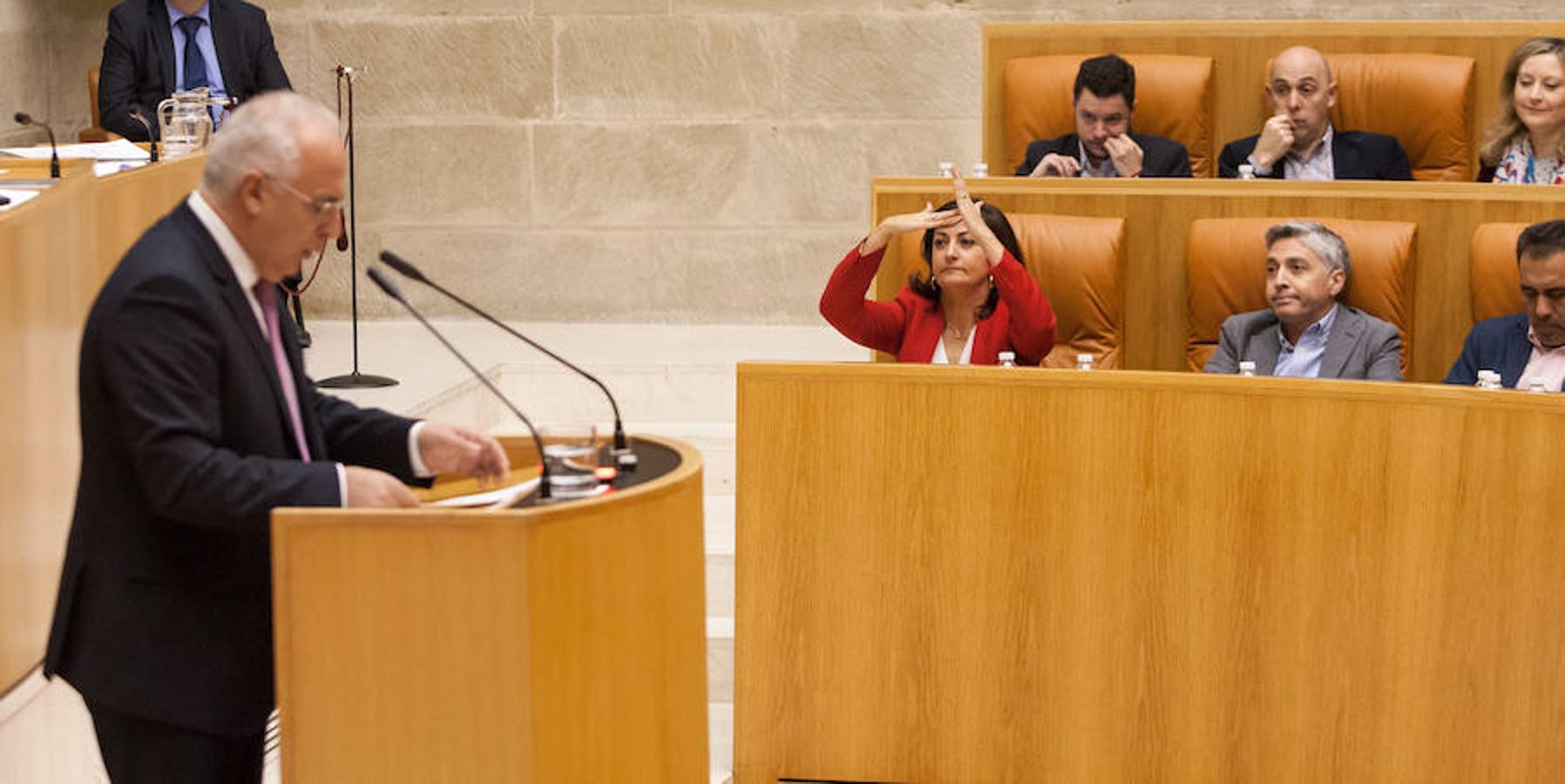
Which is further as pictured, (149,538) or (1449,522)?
(1449,522)

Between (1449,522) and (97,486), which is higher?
(97,486)

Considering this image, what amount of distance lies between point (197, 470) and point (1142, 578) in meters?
1.53

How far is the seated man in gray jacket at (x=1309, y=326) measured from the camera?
10.6ft

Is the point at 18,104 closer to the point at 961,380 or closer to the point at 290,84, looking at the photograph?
the point at 290,84

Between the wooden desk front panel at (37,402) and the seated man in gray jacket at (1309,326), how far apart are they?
6.21ft

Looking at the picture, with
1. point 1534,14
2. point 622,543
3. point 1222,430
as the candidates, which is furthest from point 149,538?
point 1534,14

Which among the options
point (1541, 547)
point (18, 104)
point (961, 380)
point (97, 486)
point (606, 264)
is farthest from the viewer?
point (606, 264)

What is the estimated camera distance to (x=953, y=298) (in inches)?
135

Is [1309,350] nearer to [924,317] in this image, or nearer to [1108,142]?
[924,317]

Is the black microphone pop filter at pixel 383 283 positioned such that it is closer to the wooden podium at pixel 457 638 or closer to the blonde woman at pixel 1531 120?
the wooden podium at pixel 457 638

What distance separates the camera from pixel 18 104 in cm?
525

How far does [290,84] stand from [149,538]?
12.7 ft

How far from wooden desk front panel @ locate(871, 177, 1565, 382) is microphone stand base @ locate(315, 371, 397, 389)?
149cm

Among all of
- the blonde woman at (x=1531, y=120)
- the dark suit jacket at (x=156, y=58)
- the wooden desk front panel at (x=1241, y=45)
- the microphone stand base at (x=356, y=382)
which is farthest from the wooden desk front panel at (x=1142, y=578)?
the dark suit jacket at (x=156, y=58)
